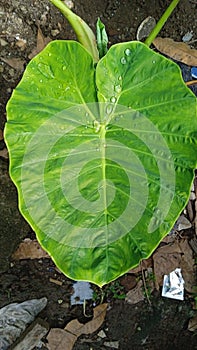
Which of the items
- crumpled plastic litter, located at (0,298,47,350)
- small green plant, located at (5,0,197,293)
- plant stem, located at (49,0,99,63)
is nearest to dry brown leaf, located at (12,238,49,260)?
crumpled plastic litter, located at (0,298,47,350)

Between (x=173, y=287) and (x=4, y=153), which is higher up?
(x=4, y=153)

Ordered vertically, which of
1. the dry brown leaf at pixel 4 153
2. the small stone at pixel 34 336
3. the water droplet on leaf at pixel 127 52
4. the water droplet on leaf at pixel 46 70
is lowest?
the small stone at pixel 34 336

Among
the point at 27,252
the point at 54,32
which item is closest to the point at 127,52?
the point at 54,32

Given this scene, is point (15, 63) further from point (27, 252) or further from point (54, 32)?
point (27, 252)

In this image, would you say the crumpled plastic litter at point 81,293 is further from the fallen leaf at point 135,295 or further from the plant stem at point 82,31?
the plant stem at point 82,31

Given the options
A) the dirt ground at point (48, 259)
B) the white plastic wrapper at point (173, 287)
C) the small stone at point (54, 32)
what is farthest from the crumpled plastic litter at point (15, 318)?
the small stone at point (54, 32)

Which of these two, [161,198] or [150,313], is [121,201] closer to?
[161,198]
